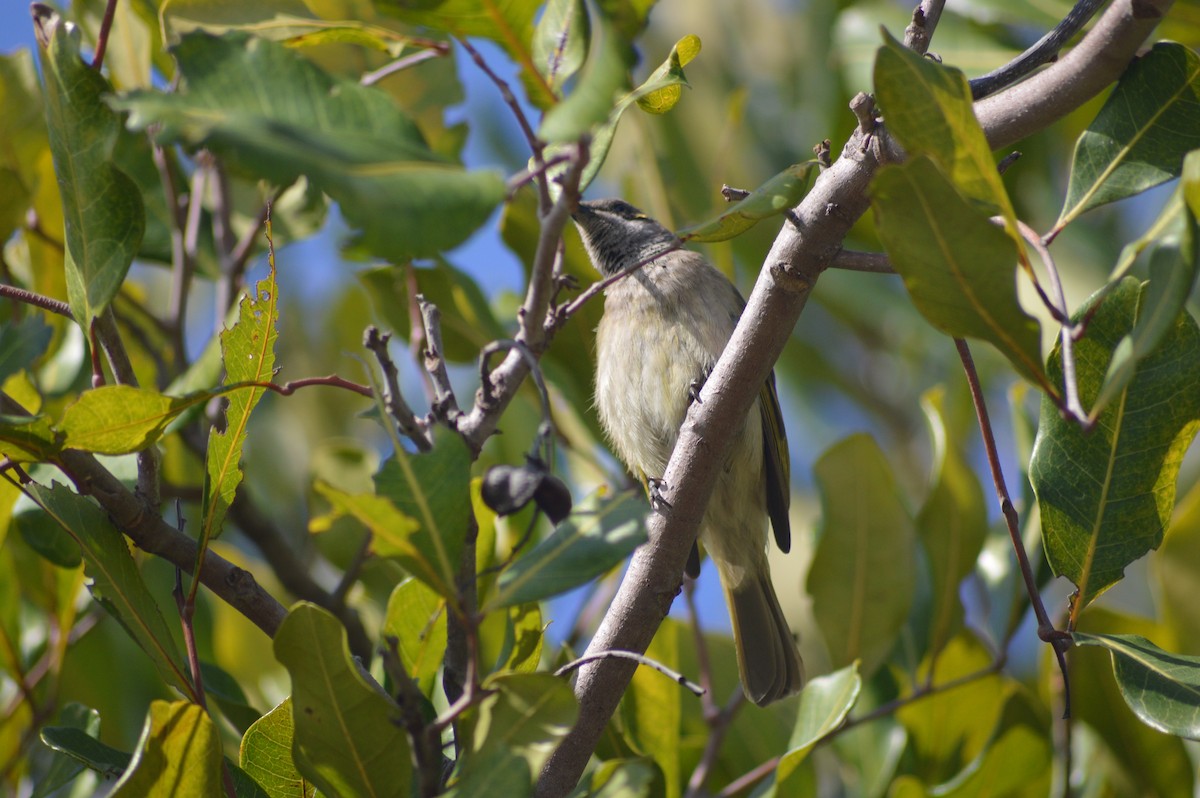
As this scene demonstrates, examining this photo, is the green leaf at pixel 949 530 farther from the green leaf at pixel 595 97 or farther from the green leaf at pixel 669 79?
the green leaf at pixel 595 97

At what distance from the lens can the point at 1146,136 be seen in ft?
5.33

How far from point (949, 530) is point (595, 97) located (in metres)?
1.81

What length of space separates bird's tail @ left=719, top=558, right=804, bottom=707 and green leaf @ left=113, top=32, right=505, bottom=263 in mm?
1764

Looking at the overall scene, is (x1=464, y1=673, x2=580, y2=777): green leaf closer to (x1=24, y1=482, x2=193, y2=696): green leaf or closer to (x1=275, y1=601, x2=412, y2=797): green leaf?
(x1=275, y1=601, x2=412, y2=797): green leaf

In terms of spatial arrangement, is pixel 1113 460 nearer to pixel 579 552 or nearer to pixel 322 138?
pixel 579 552

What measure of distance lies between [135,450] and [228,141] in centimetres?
70

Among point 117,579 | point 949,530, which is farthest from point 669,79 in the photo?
point 949,530

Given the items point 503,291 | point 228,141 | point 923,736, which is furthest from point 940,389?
point 228,141

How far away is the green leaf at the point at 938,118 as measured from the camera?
4.14 ft

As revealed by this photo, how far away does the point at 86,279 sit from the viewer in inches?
62.1

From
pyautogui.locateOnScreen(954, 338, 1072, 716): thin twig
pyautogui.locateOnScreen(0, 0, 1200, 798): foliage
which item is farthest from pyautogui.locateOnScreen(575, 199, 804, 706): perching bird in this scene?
pyautogui.locateOnScreen(954, 338, 1072, 716): thin twig

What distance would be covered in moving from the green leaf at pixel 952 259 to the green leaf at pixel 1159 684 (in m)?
0.58

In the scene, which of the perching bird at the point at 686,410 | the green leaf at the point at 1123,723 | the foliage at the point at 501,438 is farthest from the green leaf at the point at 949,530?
the perching bird at the point at 686,410

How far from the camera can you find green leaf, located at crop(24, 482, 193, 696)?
5.24 ft
